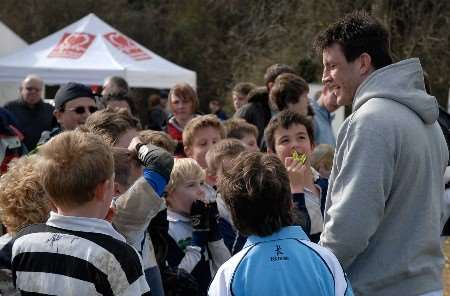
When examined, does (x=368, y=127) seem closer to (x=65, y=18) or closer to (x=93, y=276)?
(x=93, y=276)

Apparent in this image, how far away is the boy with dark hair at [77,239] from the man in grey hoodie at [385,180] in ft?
2.73

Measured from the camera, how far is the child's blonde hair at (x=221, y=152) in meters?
4.68

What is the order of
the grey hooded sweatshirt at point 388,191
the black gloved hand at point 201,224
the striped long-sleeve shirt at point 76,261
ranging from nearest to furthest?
the striped long-sleeve shirt at point 76,261, the grey hooded sweatshirt at point 388,191, the black gloved hand at point 201,224

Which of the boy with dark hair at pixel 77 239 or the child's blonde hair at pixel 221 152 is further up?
the boy with dark hair at pixel 77 239

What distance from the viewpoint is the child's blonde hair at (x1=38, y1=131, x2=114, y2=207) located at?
2592 millimetres

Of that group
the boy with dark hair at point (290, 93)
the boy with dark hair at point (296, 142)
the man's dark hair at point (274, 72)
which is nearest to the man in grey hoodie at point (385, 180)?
the boy with dark hair at point (296, 142)

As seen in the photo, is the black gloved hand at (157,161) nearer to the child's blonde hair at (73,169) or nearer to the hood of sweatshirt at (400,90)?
the child's blonde hair at (73,169)

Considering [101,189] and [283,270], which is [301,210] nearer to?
[283,270]

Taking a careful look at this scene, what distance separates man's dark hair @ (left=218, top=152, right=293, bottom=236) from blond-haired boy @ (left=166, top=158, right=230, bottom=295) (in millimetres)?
997

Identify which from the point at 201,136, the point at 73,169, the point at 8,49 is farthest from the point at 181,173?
the point at 8,49

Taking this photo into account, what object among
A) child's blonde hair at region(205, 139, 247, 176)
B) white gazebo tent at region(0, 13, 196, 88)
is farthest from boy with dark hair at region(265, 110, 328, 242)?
white gazebo tent at region(0, 13, 196, 88)

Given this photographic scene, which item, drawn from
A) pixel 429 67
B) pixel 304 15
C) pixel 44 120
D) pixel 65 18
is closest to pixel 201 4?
pixel 65 18

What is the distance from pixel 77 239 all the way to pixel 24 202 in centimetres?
45

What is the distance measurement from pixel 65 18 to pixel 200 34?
5.20 metres
